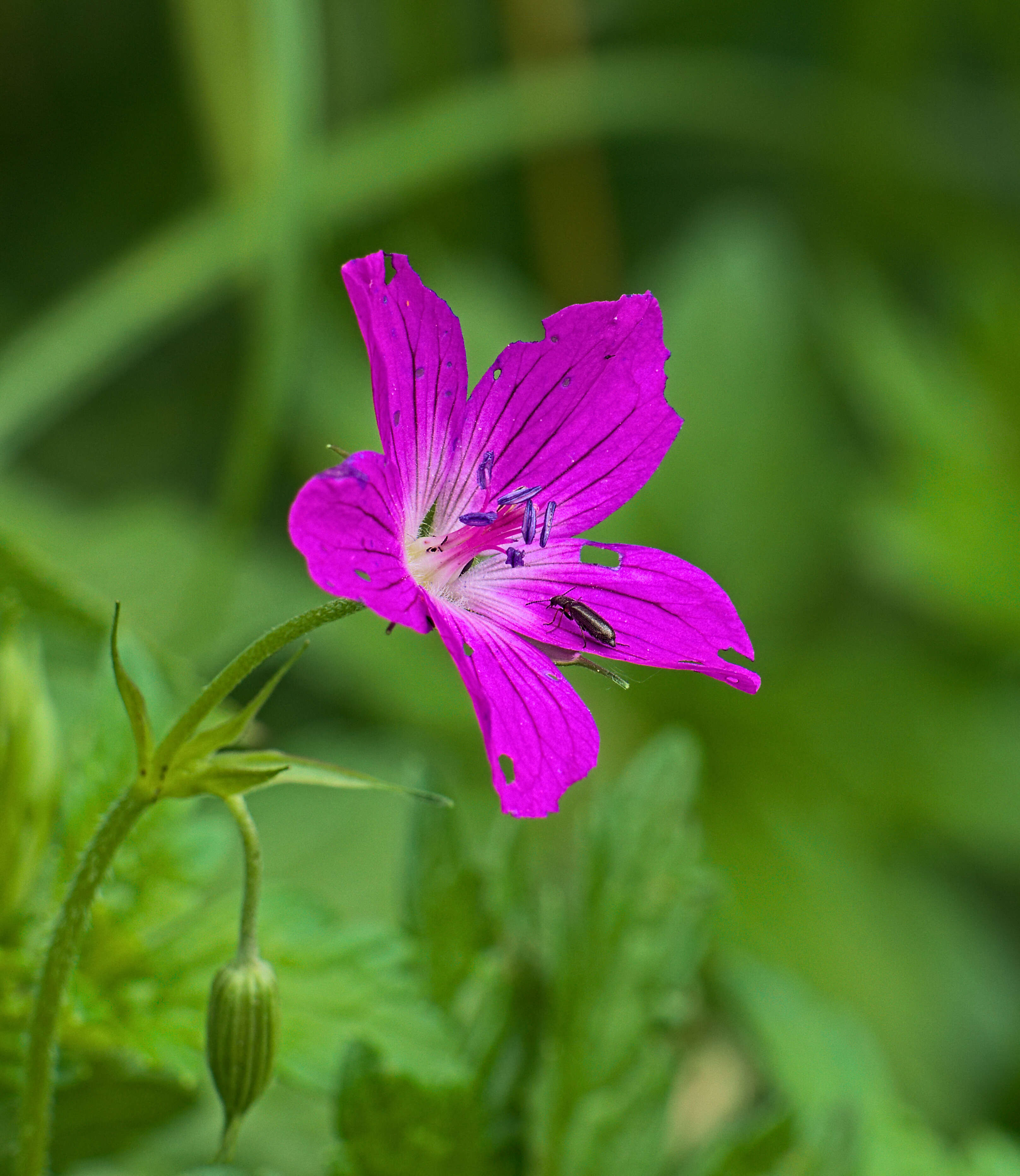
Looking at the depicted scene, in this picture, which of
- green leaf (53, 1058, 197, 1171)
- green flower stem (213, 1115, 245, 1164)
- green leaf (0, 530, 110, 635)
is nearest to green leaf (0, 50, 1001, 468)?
green leaf (0, 530, 110, 635)

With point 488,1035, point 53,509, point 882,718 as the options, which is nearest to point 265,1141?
point 488,1035

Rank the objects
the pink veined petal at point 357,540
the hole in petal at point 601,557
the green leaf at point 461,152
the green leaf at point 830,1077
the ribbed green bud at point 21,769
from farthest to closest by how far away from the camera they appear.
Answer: the green leaf at point 461,152 → the hole in petal at point 601,557 → the green leaf at point 830,1077 → the ribbed green bud at point 21,769 → the pink veined petal at point 357,540

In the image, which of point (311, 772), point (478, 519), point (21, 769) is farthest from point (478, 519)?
point (21, 769)

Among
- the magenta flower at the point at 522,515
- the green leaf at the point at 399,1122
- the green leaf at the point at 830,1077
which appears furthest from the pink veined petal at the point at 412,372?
the green leaf at the point at 830,1077

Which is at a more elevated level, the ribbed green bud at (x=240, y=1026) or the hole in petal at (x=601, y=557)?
the hole in petal at (x=601, y=557)

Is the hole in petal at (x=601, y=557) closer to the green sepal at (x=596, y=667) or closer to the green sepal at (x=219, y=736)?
the green sepal at (x=596, y=667)

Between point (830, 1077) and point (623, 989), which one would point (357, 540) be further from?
point (830, 1077)

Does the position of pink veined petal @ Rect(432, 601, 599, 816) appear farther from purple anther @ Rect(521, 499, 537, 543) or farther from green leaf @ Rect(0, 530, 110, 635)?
green leaf @ Rect(0, 530, 110, 635)

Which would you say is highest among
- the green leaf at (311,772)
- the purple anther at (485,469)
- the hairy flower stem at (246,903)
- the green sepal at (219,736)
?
the purple anther at (485,469)

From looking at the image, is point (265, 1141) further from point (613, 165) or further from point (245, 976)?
point (613, 165)
